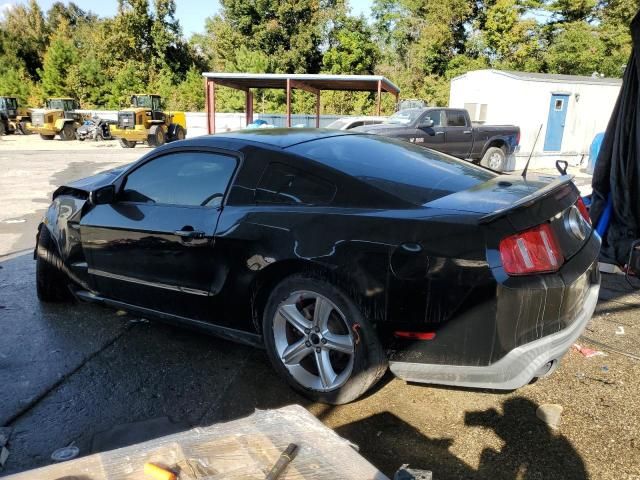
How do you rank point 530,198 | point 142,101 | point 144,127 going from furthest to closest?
point 142,101 < point 144,127 < point 530,198

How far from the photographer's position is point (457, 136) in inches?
521

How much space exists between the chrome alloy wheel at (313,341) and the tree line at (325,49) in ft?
103

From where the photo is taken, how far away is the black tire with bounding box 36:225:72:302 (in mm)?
4199

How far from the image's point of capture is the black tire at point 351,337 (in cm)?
263

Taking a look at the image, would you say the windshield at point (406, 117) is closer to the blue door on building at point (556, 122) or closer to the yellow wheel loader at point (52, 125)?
the blue door on building at point (556, 122)

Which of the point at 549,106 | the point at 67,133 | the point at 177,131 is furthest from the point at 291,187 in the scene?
the point at 67,133

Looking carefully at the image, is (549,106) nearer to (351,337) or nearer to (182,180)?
(182,180)

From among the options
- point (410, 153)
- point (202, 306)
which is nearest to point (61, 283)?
point (202, 306)

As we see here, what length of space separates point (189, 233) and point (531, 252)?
6.37 ft

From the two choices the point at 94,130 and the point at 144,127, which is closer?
the point at 144,127

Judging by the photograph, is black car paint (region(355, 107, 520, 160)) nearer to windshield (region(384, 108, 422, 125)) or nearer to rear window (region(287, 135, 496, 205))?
windshield (region(384, 108, 422, 125))

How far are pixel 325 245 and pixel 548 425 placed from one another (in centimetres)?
146

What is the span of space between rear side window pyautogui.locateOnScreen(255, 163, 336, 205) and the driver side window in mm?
293

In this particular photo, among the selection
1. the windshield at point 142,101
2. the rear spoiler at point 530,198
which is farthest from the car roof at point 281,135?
the windshield at point 142,101
